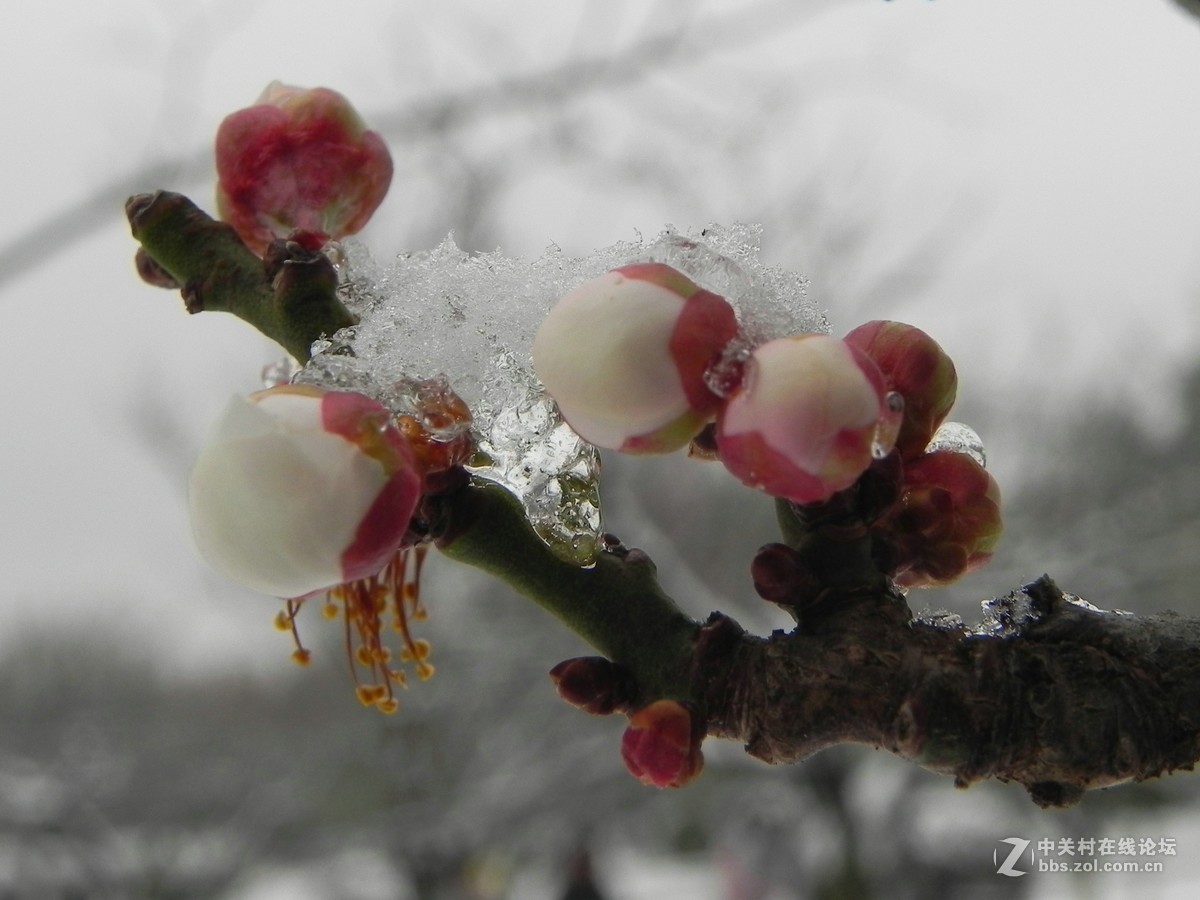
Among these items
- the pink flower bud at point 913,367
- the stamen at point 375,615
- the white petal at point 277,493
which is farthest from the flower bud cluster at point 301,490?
the pink flower bud at point 913,367

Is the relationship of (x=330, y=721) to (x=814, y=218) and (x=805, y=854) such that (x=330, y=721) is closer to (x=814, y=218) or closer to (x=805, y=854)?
(x=805, y=854)

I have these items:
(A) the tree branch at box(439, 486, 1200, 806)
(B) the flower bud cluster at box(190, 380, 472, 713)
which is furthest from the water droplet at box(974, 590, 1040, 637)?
(B) the flower bud cluster at box(190, 380, 472, 713)

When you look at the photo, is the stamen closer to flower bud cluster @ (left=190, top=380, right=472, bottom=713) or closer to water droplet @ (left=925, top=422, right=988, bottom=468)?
flower bud cluster @ (left=190, top=380, right=472, bottom=713)

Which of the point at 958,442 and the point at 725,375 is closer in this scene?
the point at 725,375

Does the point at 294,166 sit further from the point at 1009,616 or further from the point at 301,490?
the point at 1009,616

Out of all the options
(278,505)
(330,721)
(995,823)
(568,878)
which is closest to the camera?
(278,505)

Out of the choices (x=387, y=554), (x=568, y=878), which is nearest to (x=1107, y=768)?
(x=387, y=554)

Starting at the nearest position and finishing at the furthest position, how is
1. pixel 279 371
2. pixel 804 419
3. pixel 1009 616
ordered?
pixel 804 419
pixel 1009 616
pixel 279 371

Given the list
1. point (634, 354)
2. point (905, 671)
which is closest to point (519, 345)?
point (634, 354)
